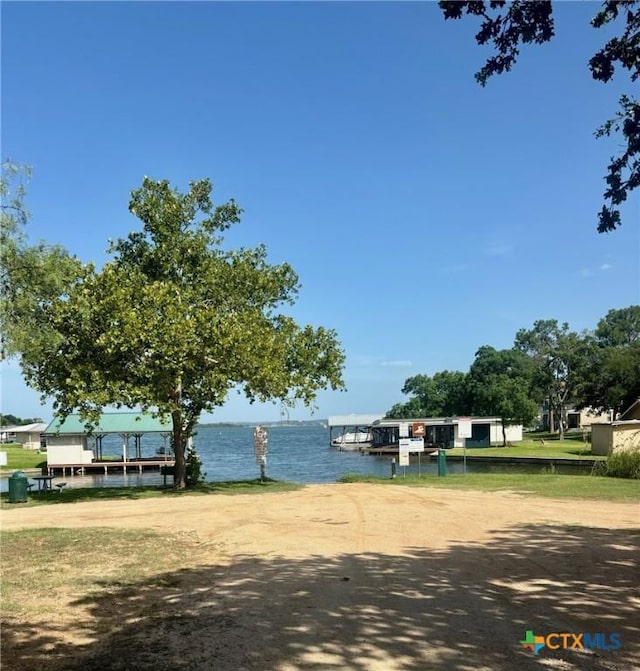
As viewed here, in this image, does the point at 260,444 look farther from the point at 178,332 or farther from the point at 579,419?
the point at 579,419

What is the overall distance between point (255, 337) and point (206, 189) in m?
6.80

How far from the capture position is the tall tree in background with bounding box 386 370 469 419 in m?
89.4

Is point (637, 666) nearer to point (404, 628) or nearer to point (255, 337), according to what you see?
point (404, 628)

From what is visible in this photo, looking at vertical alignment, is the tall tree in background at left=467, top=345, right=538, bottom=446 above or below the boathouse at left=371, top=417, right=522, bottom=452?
above

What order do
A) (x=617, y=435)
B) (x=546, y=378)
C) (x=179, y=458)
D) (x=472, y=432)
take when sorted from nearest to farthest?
(x=179, y=458) < (x=617, y=435) < (x=472, y=432) < (x=546, y=378)

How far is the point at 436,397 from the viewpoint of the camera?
103 meters

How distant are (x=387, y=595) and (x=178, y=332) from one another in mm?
12189

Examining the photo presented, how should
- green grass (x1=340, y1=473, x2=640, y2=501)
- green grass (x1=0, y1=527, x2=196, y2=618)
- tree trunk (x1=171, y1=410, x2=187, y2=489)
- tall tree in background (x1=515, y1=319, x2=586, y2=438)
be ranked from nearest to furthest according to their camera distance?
green grass (x1=0, y1=527, x2=196, y2=618) → green grass (x1=340, y1=473, x2=640, y2=501) → tree trunk (x1=171, y1=410, x2=187, y2=489) → tall tree in background (x1=515, y1=319, x2=586, y2=438)

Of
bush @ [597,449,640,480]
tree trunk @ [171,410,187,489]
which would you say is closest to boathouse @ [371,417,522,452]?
bush @ [597,449,640,480]

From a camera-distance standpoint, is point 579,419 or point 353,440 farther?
point 579,419

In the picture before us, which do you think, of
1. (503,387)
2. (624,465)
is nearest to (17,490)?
(624,465)

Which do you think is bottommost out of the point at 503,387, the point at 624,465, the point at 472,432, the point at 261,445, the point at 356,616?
the point at 472,432

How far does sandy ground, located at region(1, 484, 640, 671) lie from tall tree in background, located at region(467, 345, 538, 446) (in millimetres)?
52691

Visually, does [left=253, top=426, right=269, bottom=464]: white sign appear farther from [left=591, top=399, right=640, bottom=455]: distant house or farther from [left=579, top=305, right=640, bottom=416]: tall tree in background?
[left=579, top=305, right=640, bottom=416]: tall tree in background
